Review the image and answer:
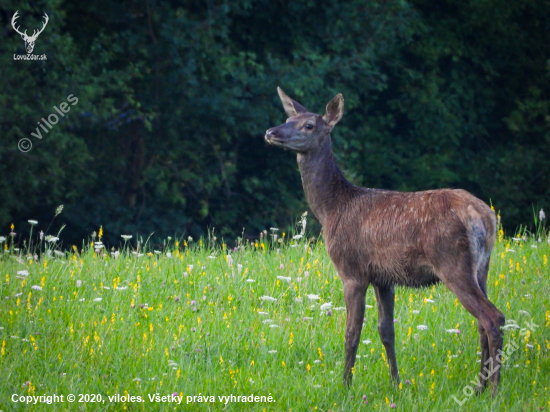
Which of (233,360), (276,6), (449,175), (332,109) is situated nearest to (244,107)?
(276,6)

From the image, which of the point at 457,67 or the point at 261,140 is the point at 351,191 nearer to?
the point at 261,140

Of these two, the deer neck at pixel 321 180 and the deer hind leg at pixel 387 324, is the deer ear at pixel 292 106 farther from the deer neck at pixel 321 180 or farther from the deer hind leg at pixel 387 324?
the deer hind leg at pixel 387 324

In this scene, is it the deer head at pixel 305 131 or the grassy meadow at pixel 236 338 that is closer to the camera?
the grassy meadow at pixel 236 338

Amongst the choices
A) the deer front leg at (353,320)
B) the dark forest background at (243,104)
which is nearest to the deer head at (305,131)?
the deer front leg at (353,320)

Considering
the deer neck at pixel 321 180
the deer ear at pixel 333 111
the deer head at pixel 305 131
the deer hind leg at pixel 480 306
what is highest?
the deer ear at pixel 333 111

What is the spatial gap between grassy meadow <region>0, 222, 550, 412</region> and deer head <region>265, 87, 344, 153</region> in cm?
124

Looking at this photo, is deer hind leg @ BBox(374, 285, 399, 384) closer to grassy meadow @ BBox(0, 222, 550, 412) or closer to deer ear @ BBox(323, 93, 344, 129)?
grassy meadow @ BBox(0, 222, 550, 412)

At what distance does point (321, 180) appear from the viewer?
20.3 ft

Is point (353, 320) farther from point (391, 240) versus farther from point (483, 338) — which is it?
point (483, 338)

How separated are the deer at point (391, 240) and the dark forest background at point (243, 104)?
22.8 feet

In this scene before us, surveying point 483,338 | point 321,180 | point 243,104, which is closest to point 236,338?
point 321,180

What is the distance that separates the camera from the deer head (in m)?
5.97

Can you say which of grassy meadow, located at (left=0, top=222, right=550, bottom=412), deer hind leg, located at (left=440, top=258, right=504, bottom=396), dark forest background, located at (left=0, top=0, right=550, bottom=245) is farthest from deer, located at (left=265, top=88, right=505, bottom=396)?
dark forest background, located at (left=0, top=0, right=550, bottom=245)

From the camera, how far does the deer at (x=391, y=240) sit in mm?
5066
